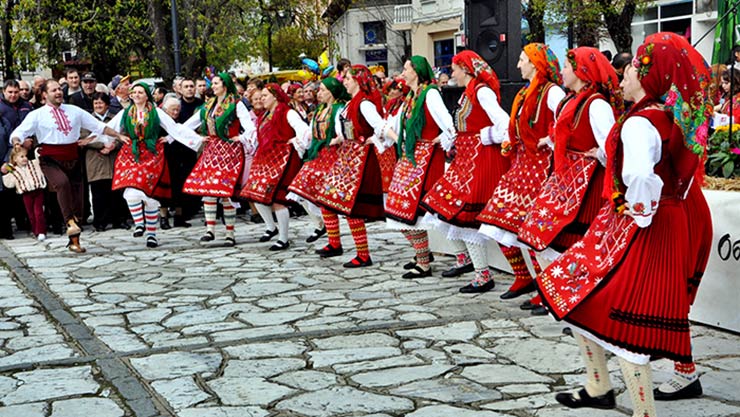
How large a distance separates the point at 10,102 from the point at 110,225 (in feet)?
6.05

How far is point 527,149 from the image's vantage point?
650 centimetres

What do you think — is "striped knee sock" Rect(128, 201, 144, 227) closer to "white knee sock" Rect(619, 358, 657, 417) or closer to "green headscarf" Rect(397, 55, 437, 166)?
"green headscarf" Rect(397, 55, 437, 166)

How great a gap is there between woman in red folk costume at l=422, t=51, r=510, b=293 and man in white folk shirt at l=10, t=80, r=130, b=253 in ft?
14.5

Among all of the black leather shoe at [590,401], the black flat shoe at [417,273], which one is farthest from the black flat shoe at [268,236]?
the black leather shoe at [590,401]

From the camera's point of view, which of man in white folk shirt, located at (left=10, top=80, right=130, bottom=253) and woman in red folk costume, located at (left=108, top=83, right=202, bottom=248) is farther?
man in white folk shirt, located at (left=10, top=80, right=130, bottom=253)

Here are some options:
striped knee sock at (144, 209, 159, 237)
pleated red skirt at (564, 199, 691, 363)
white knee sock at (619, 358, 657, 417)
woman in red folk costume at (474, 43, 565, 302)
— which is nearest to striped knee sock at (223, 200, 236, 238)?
striped knee sock at (144, 209, 159, 237)

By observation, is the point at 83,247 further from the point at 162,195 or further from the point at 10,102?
the point at 10,102

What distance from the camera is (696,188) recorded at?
438cm

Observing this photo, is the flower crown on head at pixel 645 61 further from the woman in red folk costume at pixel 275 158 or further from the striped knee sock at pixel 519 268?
the woman in red folk costume at pixel 275 158

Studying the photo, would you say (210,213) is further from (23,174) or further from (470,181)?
(470,181)

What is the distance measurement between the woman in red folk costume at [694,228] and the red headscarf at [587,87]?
49.7 inches

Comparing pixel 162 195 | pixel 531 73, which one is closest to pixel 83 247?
pixel 162 195

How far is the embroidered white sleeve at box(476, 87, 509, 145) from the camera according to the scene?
272 inches

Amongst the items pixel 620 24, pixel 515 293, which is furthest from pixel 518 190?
pixel 620 24
